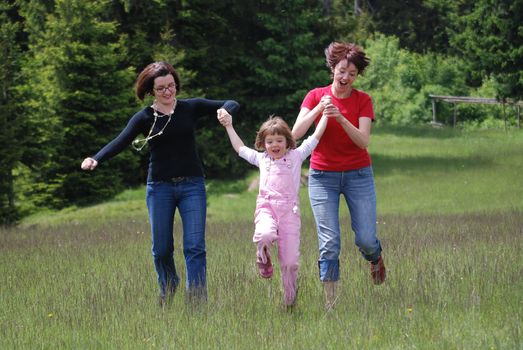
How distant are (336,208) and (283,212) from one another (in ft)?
2.42

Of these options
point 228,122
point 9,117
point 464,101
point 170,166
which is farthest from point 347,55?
point 464,101

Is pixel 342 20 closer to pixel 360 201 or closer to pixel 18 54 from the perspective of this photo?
pixel 18 54

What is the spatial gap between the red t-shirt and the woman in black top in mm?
801

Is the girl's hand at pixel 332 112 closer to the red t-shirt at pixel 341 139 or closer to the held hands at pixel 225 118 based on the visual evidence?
the red t-shirt at pixel 341 139

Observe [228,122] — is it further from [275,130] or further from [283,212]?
[283,212]

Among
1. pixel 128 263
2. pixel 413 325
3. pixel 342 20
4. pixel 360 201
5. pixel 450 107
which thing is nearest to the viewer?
pixel 413 325

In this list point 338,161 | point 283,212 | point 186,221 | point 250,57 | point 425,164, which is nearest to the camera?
point 283,212

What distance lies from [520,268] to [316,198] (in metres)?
2.47

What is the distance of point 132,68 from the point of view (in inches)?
1097

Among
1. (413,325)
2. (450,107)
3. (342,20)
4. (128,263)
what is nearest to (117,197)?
(342,20)

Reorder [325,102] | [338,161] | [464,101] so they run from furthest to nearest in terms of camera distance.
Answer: [464,101], [338,161], [325,102]

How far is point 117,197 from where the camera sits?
28.6 metres

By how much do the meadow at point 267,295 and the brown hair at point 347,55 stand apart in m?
1.90

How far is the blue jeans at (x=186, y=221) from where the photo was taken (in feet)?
27.0
